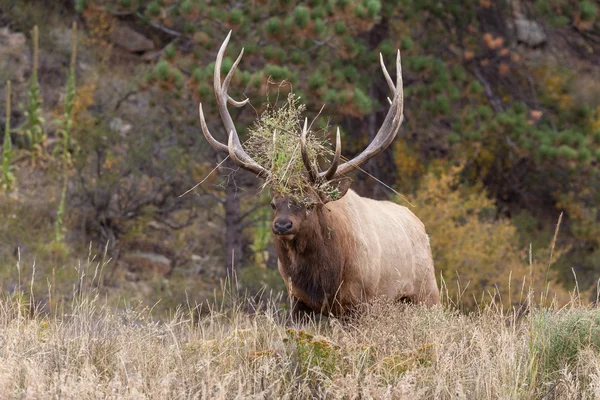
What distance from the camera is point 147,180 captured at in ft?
55.4

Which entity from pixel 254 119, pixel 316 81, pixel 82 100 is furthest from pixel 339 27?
pixel 82 100

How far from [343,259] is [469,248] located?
28.1 ft

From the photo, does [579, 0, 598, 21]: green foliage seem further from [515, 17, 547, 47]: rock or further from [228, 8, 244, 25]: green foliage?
[228, 8, 244, 25]: green foliage

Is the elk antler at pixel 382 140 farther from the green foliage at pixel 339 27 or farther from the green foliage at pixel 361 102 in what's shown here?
the green foliage at pixel 339 27

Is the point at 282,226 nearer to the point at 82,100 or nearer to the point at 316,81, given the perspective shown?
the point at 316,81

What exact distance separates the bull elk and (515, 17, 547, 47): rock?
47.8 feet

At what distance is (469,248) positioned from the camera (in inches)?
590

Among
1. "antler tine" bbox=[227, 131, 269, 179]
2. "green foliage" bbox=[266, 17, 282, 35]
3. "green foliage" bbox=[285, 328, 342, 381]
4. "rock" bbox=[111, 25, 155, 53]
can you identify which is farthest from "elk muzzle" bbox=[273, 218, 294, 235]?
"rock" bbox=[111, 25, 155, 53]

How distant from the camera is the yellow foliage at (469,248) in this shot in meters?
14.9

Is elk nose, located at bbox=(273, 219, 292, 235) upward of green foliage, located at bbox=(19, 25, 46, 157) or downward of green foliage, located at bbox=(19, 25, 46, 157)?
upward

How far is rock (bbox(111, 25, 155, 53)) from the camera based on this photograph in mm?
20016

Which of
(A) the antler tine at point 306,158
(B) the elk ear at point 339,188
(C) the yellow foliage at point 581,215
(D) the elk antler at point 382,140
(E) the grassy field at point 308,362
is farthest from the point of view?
(C) the yellow foliage at point 581,215

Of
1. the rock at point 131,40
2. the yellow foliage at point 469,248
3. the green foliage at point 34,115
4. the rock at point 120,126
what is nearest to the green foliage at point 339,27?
the yellow foliage at point 469,248

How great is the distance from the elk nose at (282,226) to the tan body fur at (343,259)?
24 centimetres
